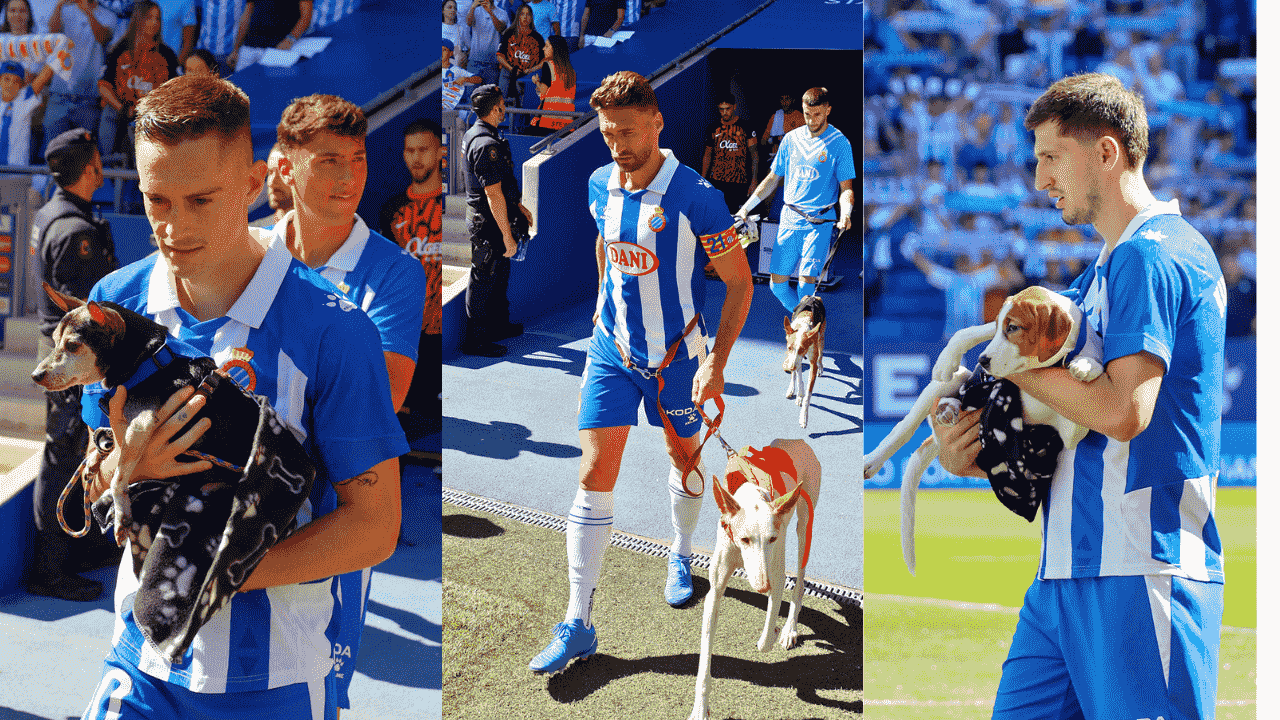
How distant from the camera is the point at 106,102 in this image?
12.1 ft

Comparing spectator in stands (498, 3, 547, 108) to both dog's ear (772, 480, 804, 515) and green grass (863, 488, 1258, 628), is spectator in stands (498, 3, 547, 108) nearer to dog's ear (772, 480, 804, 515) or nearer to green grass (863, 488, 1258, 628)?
dog's ear (772, 480, 804, 515)

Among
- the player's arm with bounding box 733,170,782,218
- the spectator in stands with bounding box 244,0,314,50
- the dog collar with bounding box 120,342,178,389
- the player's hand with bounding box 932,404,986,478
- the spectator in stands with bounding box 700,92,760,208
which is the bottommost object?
the player's hand with bounding box 932,404,986,478

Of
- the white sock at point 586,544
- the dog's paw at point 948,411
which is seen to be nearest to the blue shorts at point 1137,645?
the dog's paw at point 948,411

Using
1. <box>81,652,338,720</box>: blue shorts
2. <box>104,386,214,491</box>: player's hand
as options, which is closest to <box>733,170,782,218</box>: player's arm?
<box>104,386,214,491</box>: player's hand

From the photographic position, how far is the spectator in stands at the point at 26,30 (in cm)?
376

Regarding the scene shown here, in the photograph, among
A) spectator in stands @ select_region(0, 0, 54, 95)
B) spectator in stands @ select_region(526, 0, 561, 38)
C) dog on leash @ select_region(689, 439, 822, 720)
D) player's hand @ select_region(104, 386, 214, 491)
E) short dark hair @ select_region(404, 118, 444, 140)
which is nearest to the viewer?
player's hand @ select_region(104, 386, 214, 491)

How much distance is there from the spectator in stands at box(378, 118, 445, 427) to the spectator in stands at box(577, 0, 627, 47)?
55cm

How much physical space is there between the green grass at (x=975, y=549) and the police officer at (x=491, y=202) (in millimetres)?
1179

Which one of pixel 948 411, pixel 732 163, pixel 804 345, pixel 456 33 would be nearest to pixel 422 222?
pixel 456 33

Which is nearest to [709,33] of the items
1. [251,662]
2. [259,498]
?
[259,498]

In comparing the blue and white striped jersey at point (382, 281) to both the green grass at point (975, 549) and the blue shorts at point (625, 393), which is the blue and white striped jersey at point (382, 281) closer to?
the blue shorts at point (625, 393)

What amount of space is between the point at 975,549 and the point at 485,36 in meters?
1.94

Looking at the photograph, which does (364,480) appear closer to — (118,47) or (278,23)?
(278,23)

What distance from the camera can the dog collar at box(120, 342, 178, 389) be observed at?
185 centimetres
